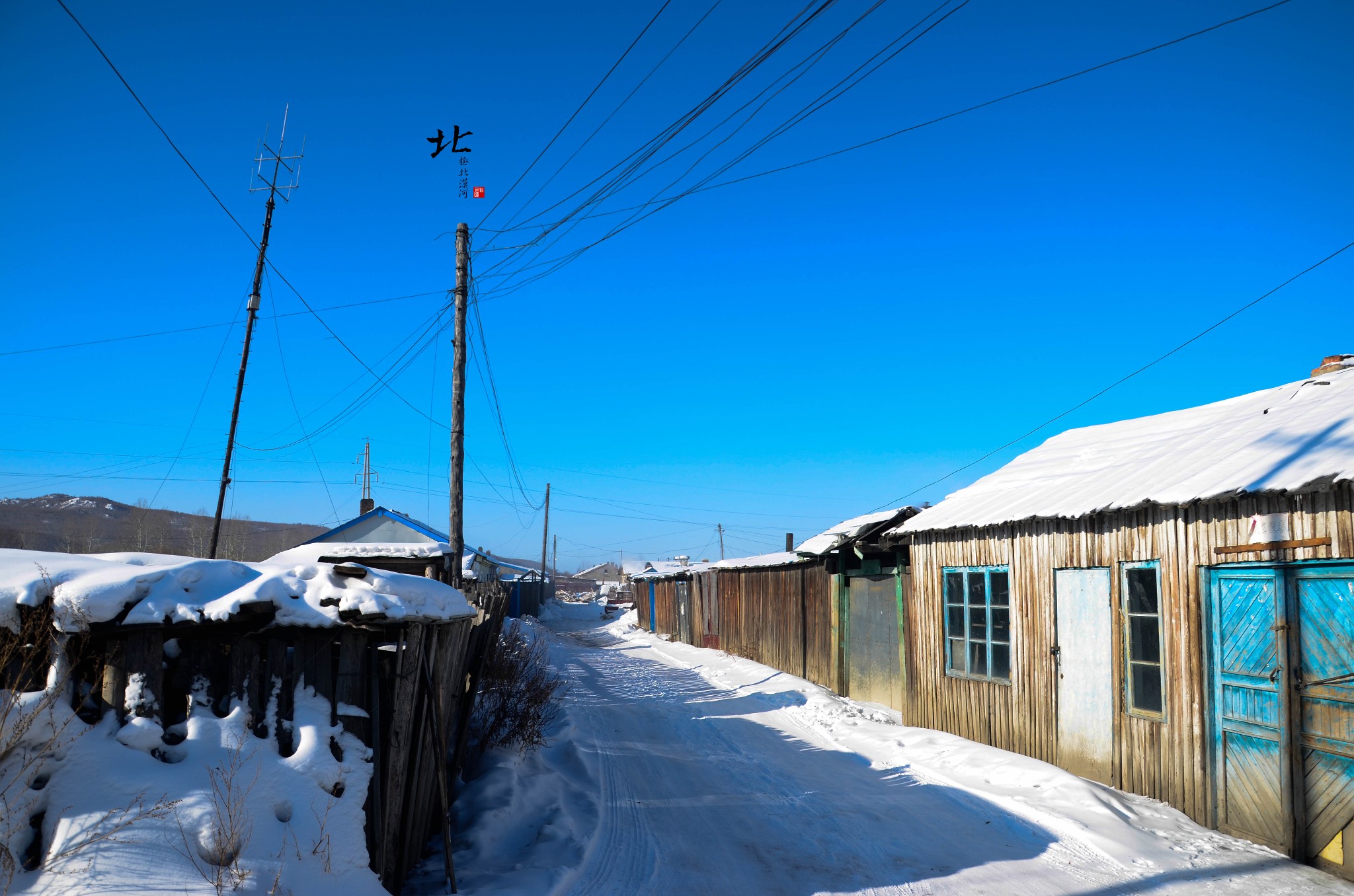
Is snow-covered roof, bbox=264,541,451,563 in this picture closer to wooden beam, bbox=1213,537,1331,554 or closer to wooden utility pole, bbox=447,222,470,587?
wooden utility pole, bbox=447,222,470,587

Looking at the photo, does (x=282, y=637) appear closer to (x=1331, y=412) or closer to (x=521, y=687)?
(x=521, y=687)

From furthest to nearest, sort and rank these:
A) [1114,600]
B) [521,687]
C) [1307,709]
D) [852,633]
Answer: [852,633] → [521,687] → [1114,600] → [1307,709]

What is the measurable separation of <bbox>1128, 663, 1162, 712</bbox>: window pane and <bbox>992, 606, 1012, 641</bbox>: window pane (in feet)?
5.86

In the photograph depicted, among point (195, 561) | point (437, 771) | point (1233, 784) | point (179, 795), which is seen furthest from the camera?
point (1233, 784)

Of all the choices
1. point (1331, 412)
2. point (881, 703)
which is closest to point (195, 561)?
point (1331, 412)

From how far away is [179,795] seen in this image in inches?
149

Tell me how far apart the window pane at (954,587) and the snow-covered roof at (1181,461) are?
68 cm

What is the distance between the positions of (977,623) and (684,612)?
21084 millimetres

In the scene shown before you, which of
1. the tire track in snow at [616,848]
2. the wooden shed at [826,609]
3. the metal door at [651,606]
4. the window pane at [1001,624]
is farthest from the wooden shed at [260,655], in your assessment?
the metal door at [651,606]

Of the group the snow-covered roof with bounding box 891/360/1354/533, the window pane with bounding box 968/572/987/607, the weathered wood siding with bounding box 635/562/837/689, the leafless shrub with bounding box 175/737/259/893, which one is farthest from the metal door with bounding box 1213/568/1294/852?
the weathered wood siding with bounding box 635/562/837/689

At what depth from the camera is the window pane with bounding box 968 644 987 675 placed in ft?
32.9

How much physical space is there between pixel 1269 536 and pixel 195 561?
7600mm

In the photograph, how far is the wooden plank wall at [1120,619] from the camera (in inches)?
265

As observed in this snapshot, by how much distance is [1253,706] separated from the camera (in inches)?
260
